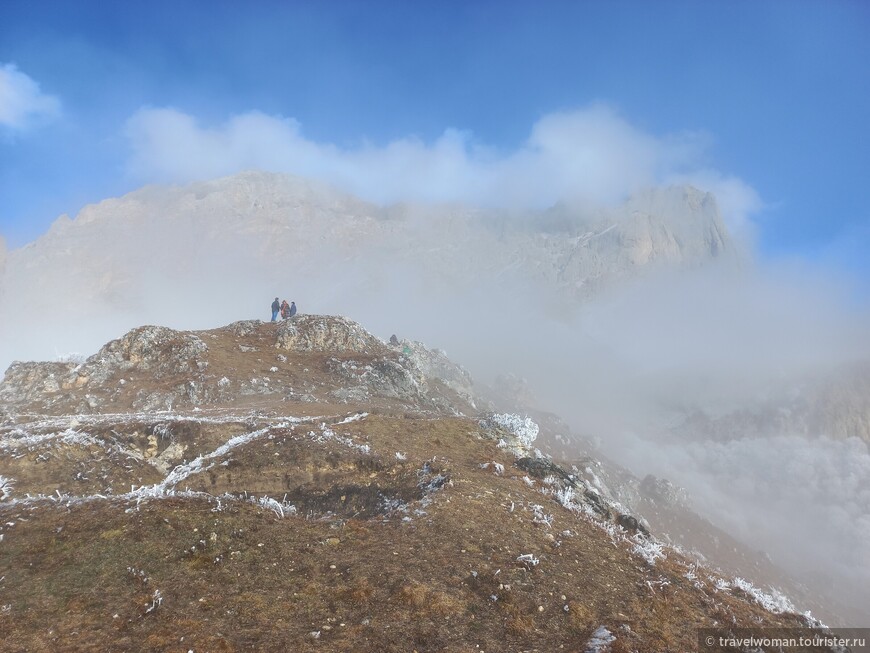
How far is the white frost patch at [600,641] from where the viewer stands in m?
9.79

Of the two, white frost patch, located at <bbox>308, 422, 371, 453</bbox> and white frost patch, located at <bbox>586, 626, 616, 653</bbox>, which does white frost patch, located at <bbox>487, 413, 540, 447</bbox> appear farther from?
white frost patch, located at <bbox>586, 626, 616, 653</bbox>

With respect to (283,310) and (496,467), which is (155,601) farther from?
(283,310)

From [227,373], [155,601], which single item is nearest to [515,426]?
[155,601]

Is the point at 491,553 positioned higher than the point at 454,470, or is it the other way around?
the point at 454,470

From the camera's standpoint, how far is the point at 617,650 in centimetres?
979

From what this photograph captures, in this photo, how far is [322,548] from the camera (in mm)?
13484

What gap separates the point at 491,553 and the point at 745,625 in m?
7.35

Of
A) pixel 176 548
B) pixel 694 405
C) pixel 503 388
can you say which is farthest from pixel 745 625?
pixel 694 405

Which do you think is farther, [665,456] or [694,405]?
[694,405]

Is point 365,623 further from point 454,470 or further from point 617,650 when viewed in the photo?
point 454,470

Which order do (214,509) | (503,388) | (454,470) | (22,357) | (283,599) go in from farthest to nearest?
1. (22,357)
2. (503,388)
3. (454,470)
4. (214,509)
5. (283,599)

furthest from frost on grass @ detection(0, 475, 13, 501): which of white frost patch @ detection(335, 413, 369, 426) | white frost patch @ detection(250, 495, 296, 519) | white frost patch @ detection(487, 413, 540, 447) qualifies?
white frost patch @ detection(487, 413, 540, 447)

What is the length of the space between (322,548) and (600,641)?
8041 mm

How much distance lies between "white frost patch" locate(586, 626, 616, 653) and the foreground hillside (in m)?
0.05
